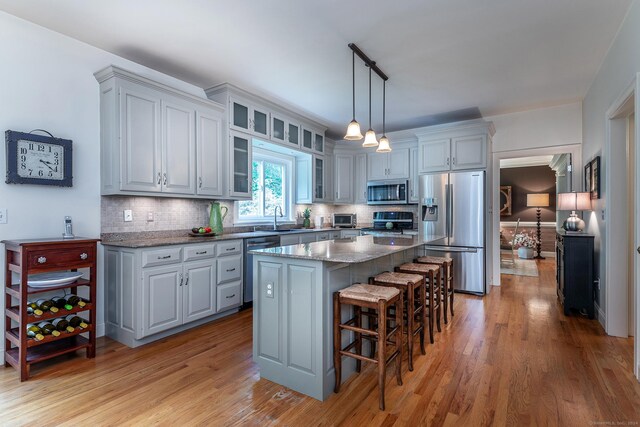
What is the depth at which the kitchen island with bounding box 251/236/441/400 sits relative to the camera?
2.02m

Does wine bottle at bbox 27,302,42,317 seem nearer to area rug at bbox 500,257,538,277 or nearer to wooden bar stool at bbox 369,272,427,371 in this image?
wooden bar stool at bbox 369,272,427,371

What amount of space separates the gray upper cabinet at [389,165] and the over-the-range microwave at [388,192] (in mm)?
134

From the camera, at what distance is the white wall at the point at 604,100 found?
2348mm

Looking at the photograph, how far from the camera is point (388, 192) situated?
222 inches

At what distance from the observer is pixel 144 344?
2.84m

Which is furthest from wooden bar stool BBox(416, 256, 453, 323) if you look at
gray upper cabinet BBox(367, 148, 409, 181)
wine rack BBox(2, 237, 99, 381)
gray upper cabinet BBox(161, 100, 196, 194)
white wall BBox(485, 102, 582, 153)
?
wine rack BBox(2, 237, 99, 381)

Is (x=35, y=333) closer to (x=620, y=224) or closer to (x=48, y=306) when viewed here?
(x=48, y=306)

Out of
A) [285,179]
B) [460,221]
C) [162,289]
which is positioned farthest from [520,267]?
[162,289]

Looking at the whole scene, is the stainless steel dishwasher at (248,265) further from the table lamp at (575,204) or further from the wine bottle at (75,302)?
the table lamp at (575,204)

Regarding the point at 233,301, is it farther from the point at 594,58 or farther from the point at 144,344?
the point at 594,58

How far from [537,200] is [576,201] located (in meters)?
4.91

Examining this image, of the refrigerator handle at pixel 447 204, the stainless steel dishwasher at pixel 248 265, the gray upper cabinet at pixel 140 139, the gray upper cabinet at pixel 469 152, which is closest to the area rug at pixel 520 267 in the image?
the refrigerator handle at pixel 447 204

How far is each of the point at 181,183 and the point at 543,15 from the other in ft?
11.3

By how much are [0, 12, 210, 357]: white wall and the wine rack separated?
246mm
